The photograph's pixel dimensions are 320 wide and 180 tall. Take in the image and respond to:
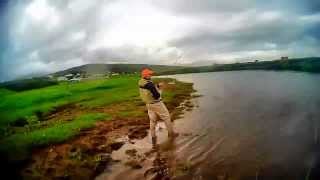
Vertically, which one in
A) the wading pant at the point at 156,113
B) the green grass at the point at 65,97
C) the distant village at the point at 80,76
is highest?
the distant village at the point at 80,76

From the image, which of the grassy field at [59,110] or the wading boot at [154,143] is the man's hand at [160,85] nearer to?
the grassy field at [59,110]

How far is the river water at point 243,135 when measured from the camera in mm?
5441

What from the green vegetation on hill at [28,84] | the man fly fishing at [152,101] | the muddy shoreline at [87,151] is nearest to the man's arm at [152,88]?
the man fly fishing at [152,101]

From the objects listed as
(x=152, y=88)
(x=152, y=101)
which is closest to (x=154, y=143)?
(x=152, y=101)

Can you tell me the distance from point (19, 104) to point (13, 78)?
2.28ft

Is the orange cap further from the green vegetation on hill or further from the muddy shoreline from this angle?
the green vegetation on hill

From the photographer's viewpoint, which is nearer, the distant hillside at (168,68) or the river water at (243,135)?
the river water at (243,135)

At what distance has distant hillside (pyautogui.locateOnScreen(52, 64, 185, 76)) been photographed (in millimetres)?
5934

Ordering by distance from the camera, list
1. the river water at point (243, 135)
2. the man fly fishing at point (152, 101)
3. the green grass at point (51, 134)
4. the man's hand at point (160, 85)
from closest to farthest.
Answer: the river water at point (243, 135) < the green grass at point (51, 134) < the man fly fishing at point (152, 101) < the man's hand at point (160, 85)

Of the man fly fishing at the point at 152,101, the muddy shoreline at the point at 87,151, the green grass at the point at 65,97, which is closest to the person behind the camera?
the muddy shoreline at the point at 87,151

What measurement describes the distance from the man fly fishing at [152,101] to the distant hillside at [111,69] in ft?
0.41

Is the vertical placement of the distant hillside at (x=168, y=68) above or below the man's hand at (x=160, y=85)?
above

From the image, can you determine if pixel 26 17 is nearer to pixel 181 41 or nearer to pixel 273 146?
pixel 181 41

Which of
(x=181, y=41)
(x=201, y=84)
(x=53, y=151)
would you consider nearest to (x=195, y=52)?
(x=181, y=41)
